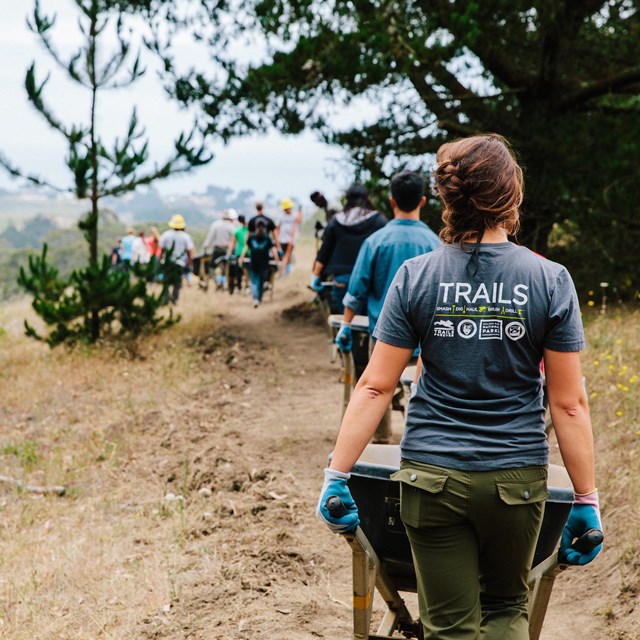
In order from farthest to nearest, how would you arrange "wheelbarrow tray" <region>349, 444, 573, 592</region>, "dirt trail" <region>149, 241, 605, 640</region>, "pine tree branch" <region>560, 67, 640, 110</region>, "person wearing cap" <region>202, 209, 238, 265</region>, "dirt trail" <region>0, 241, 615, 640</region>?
"person wearing cap" <region>202, 209, 238, 265</region> → "pine tree branch" <region>560, 67, 640, 110</region> → "dirt trail" <region>0, 241, 615, 640</region> → "dirt trail" <region>149, 241, 605, 640</region> → "wheelbarrow tray" <region>349, 444, 573, 592</region>

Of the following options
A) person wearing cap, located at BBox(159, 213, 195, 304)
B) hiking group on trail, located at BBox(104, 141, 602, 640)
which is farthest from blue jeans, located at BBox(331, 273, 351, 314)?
person wearing cap, located at BBox(159, 213, 195, 304)

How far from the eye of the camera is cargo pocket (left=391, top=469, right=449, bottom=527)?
2166 mm

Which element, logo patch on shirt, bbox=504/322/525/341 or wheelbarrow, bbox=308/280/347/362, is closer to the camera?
logo patch on shirt, bbox=504/322/525/341

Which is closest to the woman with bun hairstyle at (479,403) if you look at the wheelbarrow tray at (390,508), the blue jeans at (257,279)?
the wheelbarrow tray at (390,508)

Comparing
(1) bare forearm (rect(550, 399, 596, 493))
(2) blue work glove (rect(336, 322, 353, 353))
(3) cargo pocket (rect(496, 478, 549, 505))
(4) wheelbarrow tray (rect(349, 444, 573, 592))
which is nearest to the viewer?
(3) cargo pocket (rect(496, 478, 549, 505))

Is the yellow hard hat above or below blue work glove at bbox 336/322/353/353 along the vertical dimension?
below

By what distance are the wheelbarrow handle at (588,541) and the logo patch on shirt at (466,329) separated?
63cm

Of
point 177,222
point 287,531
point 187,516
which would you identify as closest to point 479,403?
point 287,531

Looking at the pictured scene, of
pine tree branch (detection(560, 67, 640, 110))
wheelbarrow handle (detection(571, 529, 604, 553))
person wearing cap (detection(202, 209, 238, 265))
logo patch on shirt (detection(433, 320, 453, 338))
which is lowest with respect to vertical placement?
person wearing cap (detection(202, 209, 238, 265))

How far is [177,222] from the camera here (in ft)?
50.8

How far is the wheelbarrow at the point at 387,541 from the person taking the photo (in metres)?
2.50

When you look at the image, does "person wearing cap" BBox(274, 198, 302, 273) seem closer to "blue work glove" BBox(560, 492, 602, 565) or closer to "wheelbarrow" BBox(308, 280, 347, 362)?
"wheelbarrow" BBox(308, 280, 347, 362)

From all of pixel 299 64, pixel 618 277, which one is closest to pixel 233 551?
pixel 299 64

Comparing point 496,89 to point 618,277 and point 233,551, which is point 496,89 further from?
point 233,551
